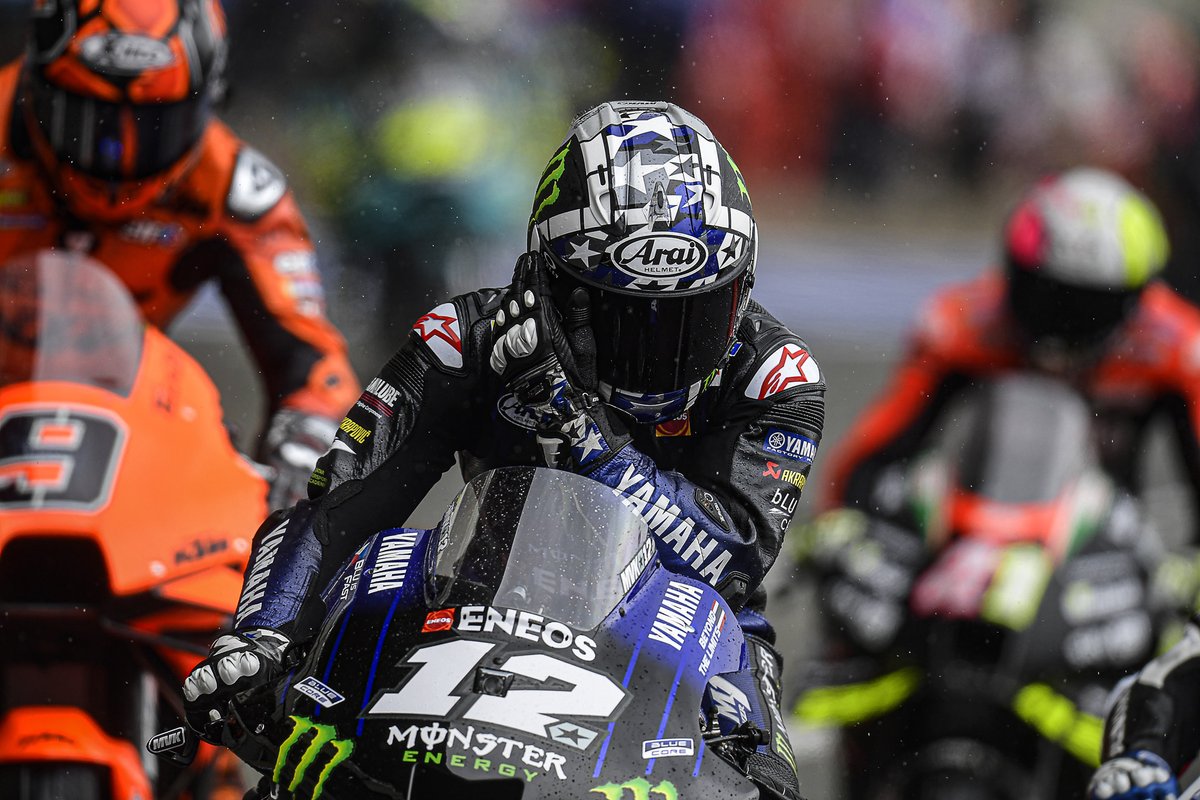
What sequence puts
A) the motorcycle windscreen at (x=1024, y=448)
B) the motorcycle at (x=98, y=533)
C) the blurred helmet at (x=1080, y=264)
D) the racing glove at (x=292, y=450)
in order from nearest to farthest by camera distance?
the motorcycle at (x=98, y=533) < the racing glove at (x=292, y=450) < the motorcycle windscreen at (x=1024, y=448) < the blurred helmet at (x=1080, y=264)

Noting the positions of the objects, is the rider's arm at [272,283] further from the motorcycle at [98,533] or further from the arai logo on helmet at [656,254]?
the arai logo on helmet at [656,254]

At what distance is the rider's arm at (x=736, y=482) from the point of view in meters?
3.46

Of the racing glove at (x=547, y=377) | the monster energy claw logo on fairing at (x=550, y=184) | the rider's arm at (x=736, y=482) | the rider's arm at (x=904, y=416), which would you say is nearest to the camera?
the racing glove at (x=547, y=377)

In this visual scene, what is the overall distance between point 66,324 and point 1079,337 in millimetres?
4128

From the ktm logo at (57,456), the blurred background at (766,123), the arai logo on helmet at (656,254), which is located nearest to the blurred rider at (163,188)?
the ktm logo at (57,456)

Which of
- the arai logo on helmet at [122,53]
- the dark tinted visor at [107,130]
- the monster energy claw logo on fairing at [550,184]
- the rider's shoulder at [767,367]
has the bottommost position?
the rider's shoulder at [767,367]

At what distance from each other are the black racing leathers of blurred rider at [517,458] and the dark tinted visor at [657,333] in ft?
0.54

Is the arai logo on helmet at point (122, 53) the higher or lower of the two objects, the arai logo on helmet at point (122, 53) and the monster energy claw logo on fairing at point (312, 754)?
the higher

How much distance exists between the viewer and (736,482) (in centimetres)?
369

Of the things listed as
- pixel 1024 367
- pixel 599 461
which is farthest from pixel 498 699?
pixel 1024 367

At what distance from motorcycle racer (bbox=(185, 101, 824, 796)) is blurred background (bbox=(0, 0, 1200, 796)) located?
4.10 metres

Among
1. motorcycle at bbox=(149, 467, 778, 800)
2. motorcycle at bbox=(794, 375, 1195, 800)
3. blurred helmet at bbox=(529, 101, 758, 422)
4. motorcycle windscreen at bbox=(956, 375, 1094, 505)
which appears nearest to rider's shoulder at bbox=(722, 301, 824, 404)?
blurred helmet at bbox=(529, 101, 758, 422)

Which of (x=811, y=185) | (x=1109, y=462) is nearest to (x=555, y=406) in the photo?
(x=1109, y=462)

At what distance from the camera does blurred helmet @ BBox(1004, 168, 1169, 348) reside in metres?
7.23
